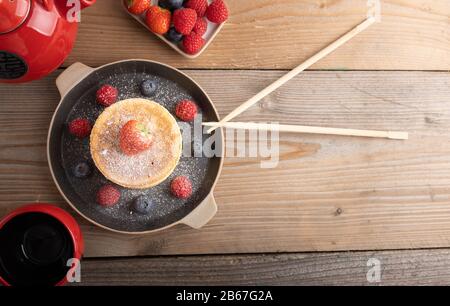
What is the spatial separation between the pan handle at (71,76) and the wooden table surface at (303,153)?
0.18 feet

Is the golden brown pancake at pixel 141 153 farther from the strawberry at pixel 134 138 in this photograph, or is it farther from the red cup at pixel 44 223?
the red cup at pixel 44 223

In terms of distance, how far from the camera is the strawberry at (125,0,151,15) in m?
1.05

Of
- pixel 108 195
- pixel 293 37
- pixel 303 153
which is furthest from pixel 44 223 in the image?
pixel 293 37

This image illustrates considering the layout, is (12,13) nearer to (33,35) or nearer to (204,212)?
(33,35)

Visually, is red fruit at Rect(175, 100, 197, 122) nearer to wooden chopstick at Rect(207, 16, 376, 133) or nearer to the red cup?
wooden chopstick at Rect(207, 16, 376, 133)

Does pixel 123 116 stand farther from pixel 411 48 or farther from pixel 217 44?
pixel 411 48

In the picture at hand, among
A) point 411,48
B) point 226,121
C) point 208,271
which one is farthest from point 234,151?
point 411,48

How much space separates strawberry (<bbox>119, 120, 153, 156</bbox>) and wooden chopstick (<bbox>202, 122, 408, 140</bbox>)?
0.16 metres

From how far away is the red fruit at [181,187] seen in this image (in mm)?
1072

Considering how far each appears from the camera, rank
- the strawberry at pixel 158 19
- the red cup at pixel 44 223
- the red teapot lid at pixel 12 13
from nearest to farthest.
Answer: the red teapot lid at pixel 12 13 < the red cup at pixel 44 223 < the strawberry at pixel 158 19

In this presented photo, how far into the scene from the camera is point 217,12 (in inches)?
41.9

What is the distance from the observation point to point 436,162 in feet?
3.88

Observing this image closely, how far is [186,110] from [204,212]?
249 millimetres
